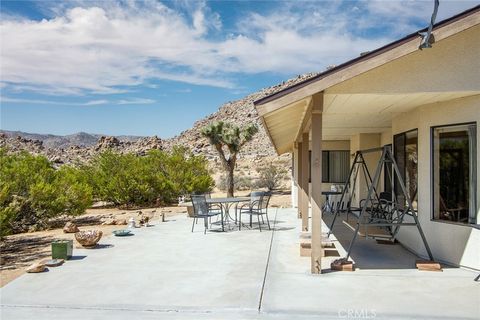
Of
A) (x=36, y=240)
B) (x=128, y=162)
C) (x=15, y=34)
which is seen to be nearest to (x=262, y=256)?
(x=36, y=240)

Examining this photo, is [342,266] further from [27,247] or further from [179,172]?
[179,172]

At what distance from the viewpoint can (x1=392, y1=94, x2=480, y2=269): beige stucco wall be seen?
6.74 metres

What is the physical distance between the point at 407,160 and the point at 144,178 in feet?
43.3

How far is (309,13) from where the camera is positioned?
40.7 feet

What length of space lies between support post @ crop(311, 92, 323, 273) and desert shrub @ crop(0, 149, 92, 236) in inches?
333

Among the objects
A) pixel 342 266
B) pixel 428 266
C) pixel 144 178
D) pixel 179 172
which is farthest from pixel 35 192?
pixel 428 266

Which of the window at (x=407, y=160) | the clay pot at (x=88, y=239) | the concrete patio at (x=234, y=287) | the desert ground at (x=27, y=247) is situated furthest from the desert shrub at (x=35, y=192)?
the window at (x=407, y=160)

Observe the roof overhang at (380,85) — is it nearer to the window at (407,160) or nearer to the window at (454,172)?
the window at (454,172)

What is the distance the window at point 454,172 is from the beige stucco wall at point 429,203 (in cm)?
10

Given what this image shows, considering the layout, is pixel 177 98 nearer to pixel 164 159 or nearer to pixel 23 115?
pixel 23 115

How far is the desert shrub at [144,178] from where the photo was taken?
64.0ft

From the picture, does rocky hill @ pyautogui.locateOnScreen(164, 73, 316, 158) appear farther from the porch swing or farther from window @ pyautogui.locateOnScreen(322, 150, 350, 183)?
the porch swing

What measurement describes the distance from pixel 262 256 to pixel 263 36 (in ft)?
40.0

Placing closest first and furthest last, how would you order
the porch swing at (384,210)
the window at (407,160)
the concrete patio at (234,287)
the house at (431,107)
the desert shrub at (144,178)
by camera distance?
the concrete patio at (234,287) < the house at (431,107) < the porch swing at (384,210) < the window at (407,160) < the desert shrub at (144,178)
